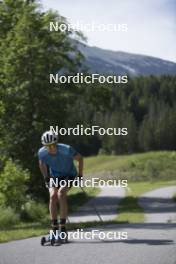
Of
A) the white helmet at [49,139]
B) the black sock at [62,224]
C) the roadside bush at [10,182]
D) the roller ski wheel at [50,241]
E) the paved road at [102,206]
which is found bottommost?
the paved road at [102,206]

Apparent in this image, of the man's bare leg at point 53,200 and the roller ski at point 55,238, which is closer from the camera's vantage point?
the roller ski at point 55,238

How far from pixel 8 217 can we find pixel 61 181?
10.7 meters

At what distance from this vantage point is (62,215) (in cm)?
1006

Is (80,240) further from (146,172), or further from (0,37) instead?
(146,172)

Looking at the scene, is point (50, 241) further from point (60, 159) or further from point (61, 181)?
point (60, 159)

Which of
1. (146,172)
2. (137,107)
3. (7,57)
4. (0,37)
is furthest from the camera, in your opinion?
(137,107)

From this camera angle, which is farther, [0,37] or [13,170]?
[0,37]

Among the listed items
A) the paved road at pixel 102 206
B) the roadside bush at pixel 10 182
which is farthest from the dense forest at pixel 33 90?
the roadside bush at pixel 10 182

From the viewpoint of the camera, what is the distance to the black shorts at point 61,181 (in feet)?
32.4

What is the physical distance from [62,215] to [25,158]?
20.4m

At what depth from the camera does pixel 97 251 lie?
29.3 ft

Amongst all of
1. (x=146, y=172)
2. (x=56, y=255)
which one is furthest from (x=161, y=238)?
(x=146, y=172)

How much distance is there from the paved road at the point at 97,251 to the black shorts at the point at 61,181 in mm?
846

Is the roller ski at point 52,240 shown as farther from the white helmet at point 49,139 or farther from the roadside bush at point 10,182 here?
the roadside bush at point 10,182
